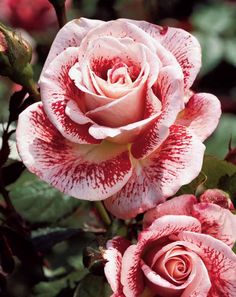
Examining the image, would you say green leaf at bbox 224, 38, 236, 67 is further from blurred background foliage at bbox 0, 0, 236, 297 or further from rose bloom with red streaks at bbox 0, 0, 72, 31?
rose bloom with red streaks at bbox 0, 0, 72, 31

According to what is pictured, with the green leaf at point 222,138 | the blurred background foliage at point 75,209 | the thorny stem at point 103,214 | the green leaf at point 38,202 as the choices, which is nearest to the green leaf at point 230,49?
the blurred background foliage at point 75,209

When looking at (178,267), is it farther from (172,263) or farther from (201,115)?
(201,115)

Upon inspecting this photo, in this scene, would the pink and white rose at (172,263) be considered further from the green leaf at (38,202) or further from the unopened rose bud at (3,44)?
the green leaf at (38,202)

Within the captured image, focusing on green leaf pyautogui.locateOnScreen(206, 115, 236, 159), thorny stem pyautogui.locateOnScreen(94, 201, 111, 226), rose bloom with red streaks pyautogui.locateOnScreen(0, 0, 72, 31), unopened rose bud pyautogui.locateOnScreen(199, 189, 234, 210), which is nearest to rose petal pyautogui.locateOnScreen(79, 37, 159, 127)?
unopened rose bud pyautogui.locateOnScreen(199, 189, 234, 210)

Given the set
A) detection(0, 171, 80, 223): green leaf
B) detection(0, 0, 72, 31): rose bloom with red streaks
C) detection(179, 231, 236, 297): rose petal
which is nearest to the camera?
detection(179, 231, 236, 297): rose petal

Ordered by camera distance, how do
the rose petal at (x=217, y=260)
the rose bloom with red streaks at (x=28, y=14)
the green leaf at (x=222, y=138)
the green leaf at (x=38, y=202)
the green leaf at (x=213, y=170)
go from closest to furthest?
the rose petal at (x=217, y=260)
the green leaf at (x=213, y=170)
the green leaf at (x=38, y=202)
the green leaf at (x=222, y=138)
the rose bloom with red streaks at (x=28, y=14)
